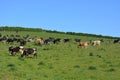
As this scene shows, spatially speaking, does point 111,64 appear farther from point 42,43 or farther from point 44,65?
point 42,43

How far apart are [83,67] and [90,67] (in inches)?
32.3

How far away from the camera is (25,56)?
1280 inches

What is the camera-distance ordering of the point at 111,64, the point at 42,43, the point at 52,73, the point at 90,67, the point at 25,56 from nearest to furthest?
the point at 52,73, the point at 90,67, the point at 111,64, the point at 25,56, the point at 42,43

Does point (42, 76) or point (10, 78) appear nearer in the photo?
point (10, 78)

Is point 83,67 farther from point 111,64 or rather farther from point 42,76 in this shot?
point 42,76

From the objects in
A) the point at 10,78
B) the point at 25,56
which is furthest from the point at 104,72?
the point at 25,56

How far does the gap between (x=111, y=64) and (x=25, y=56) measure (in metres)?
→ 8.52

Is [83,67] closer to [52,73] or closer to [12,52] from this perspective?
[52,73]

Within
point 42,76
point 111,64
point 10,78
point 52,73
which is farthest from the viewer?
point 111,64

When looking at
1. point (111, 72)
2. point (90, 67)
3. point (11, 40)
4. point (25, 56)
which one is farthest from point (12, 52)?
point (11, 40)

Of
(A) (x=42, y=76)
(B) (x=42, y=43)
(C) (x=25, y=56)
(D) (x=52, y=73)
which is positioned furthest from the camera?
(B) (x=42, y=43)

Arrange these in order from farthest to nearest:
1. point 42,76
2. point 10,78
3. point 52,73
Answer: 1. point 52,73
2. point 42,76
3. point 10,78

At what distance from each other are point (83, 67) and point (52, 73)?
3.67m

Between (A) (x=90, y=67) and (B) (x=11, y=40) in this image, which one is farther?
(B) (x=11, y=40)
